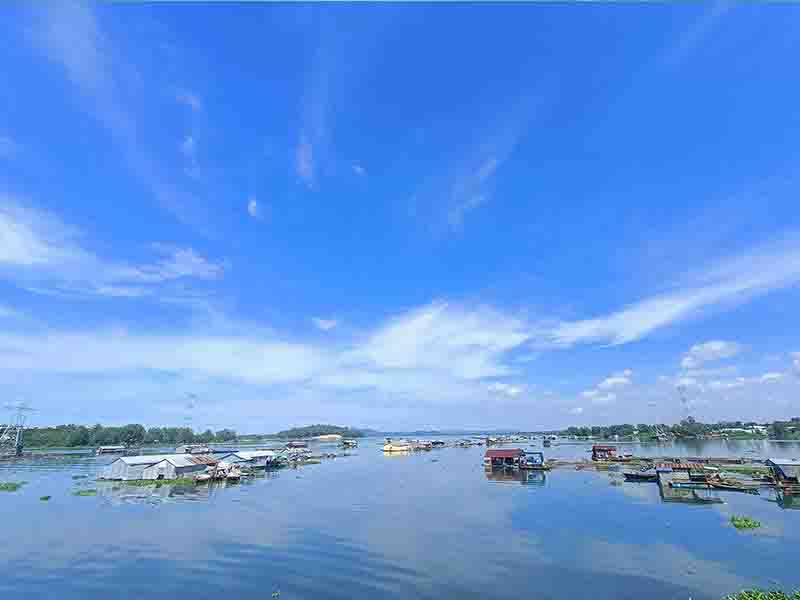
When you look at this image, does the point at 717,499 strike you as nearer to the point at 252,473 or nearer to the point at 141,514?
the point at 141,514

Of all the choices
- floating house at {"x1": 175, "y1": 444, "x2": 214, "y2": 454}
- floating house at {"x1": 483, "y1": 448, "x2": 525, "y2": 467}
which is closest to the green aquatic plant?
floating house at {"x1": 483, "y1": 448, "x2": 525, "y2": 467}

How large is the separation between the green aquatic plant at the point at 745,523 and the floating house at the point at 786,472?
72.5 feet

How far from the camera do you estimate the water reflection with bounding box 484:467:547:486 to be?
65.4m

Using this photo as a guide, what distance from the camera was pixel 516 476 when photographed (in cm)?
7181

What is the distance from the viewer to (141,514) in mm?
42625

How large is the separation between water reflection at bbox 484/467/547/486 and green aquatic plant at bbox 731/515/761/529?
27.3 m

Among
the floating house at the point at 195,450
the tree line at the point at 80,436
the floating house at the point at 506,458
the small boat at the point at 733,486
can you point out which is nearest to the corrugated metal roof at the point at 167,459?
the floating house at the point at 506,458

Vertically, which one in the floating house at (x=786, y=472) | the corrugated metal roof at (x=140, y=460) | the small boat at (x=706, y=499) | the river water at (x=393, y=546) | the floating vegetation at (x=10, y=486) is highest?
the corrugated metal roof at (x=140, y=460)

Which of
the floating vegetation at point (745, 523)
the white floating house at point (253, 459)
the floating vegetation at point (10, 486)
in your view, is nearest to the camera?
the floating vegetation at point (745, 523)

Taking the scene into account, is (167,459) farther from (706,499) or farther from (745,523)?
(706,499)

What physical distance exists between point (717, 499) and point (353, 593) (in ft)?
152

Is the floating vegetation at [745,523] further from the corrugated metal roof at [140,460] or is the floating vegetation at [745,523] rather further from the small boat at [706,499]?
the corrugated metal roof at [140,460]

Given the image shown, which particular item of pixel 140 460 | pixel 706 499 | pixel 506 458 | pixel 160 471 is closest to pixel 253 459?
pixel 160 471

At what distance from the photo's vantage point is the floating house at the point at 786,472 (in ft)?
171
